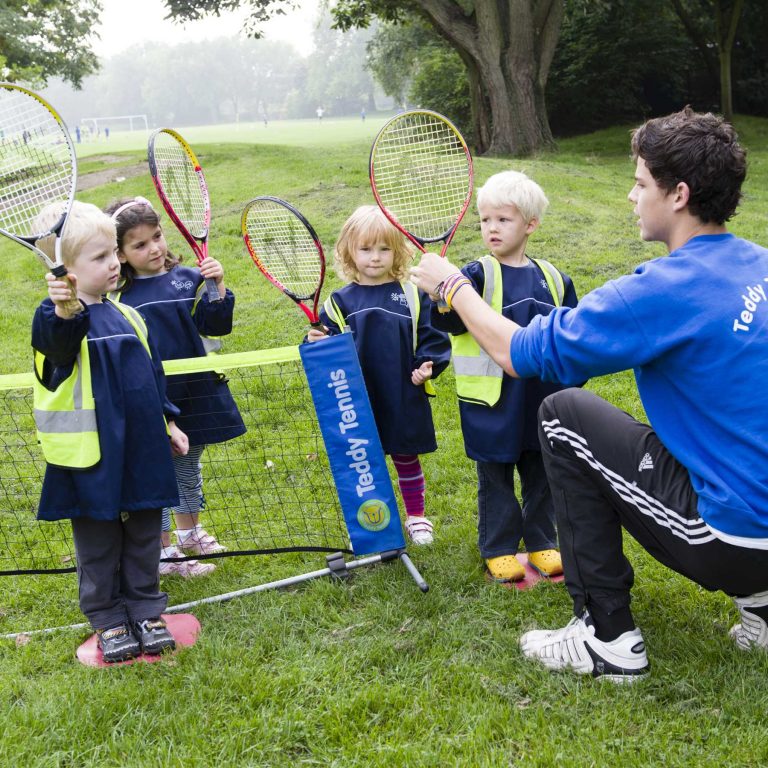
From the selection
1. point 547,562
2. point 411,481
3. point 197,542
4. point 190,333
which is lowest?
point 547,562

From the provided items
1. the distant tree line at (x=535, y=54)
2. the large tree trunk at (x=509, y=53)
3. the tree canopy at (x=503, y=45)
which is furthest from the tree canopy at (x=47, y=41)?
the large tree trunk at (x=509, y=53)

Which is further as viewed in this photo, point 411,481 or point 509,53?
point 509,53

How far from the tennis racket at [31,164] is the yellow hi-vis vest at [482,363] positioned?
1661 mm

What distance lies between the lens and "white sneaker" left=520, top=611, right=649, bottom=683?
9.91ft

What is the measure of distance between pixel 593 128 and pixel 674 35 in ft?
12.3

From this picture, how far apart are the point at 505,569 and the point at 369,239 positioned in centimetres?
173

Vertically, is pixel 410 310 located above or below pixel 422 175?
below

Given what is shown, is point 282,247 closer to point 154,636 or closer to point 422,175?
point 422,175

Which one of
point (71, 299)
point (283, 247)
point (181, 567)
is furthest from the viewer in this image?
point (181, 567)

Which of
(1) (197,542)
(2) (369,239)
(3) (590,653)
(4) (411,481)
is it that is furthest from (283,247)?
(3) (590,653)

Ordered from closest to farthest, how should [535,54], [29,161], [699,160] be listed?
[699,160] → [29,161] → [535,54]

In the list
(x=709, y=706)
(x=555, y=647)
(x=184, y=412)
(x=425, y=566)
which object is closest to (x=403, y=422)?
(x=425, y=566)

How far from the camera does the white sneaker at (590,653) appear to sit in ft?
9.91

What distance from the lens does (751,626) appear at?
3080 mm
